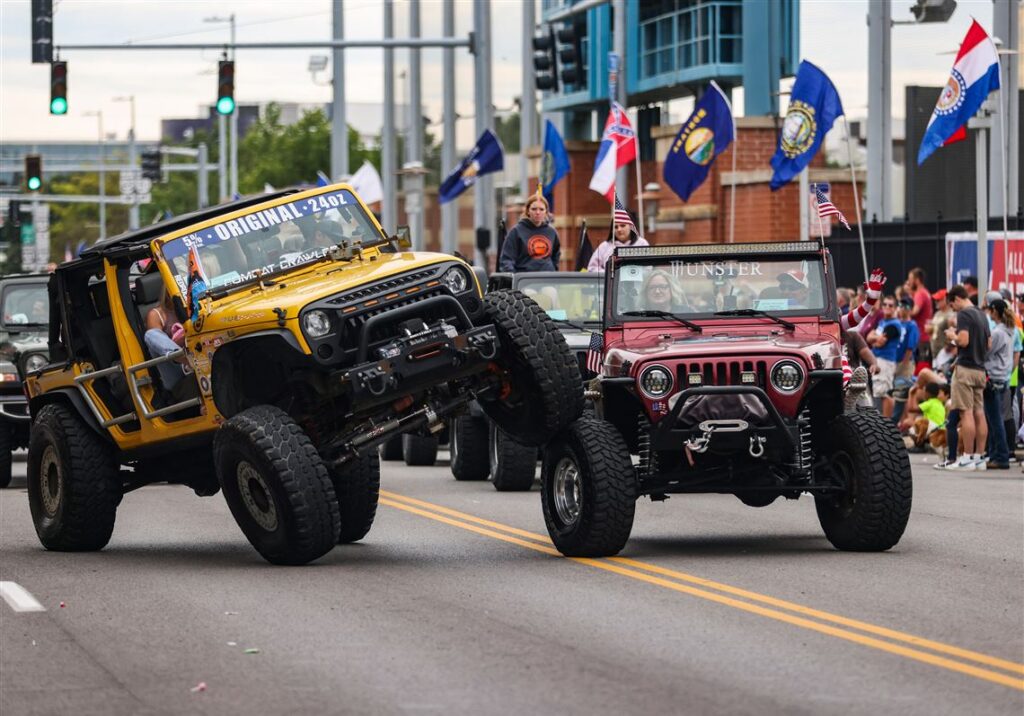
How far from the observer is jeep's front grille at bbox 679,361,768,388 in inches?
524

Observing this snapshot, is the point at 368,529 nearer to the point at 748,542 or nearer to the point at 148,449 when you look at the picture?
the point at 148,449

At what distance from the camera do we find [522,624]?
1049 centimetres

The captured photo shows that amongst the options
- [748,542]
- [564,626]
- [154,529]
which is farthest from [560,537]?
[154,529]

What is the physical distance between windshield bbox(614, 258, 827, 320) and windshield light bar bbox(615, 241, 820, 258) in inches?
2.5

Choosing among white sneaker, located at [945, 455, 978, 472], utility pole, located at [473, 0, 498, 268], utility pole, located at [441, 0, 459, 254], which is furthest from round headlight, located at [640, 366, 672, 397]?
utility pole, located at [441, 0, 459, 254]

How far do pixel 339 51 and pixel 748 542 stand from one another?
34.9 meters

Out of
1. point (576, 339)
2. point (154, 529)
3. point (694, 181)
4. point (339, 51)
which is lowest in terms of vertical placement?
point (154, 529)

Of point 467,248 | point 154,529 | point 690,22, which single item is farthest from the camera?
point 467,248

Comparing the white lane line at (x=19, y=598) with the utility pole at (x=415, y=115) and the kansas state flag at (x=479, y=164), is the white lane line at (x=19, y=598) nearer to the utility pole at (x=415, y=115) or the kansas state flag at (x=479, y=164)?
the kansas state flag at (x=479, y=164)

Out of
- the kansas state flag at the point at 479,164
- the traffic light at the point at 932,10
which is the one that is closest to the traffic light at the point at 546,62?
the kansas state flag at the point at 479,164

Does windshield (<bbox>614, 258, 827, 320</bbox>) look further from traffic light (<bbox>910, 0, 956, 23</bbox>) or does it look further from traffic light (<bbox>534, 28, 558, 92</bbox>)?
traffic light (<bbox>534, 28, 558, 92</bbox>)

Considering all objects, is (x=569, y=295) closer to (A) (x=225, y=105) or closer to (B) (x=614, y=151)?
(B) (x=614, y=151)

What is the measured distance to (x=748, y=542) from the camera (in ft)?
47.6

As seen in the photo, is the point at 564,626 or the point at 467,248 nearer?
the point at 564,626
